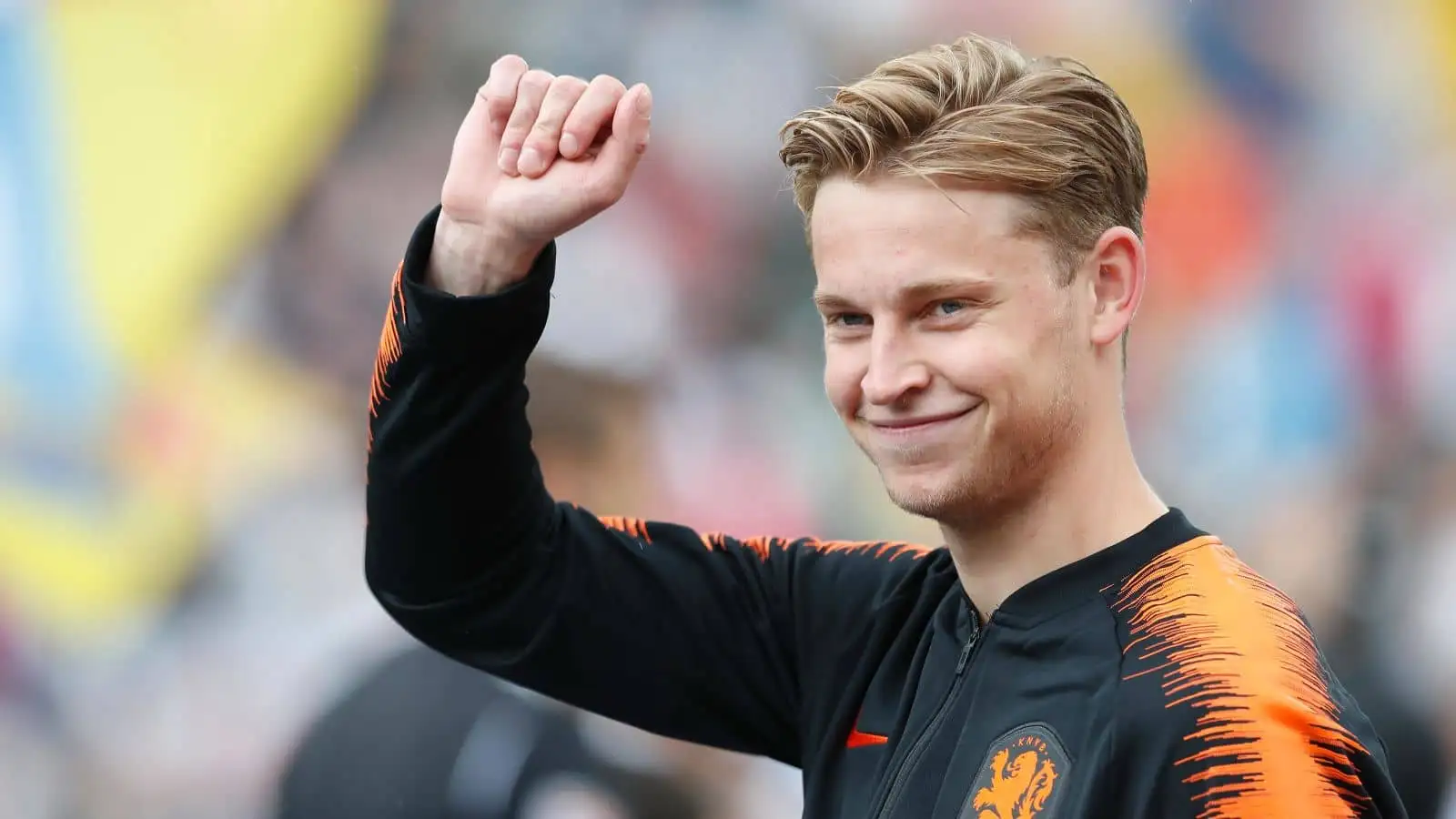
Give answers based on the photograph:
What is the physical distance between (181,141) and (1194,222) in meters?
2.15

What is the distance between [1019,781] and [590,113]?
895 mm

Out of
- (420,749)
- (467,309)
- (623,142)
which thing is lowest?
(420,749)

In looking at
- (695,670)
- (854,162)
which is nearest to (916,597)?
(695,670)

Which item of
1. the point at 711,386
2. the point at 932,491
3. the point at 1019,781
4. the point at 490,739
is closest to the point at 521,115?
the point at 932,491

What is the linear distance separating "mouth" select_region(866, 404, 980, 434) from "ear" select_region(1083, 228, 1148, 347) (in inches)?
7.8

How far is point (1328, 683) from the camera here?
1443mm

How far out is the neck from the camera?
1.63 meters

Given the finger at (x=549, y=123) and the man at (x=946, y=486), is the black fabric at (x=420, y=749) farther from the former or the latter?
the finger at (x=549, y=123)

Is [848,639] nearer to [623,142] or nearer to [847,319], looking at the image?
[847,319]

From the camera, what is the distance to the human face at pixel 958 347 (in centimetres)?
157

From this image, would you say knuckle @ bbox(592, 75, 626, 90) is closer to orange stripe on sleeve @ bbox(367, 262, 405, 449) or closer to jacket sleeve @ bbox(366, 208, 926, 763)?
jacket sleeve @ bbox(366, 208, 926, 763)

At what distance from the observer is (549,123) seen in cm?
171

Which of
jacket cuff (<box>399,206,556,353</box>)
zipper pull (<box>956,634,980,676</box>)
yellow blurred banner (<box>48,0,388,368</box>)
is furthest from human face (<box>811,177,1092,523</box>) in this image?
yellow blurred banner (<box>48,0,388,368</box>)

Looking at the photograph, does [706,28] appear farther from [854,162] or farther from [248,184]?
[854,162]
